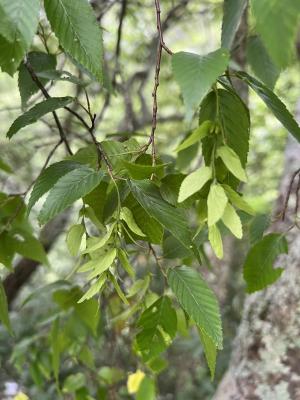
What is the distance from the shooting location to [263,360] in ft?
4.09

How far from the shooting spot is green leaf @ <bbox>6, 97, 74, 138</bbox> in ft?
2.12

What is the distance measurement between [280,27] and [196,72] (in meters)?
0.10

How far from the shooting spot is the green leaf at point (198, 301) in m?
0.53

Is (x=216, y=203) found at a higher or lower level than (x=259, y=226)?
higher

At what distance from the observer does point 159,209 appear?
20.2 inches

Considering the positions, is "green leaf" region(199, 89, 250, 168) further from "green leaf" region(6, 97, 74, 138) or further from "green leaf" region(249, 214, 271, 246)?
"green leaf" region(249, 214, 271, 246)

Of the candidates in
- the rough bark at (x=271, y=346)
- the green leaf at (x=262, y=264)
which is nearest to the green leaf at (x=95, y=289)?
the green leaf at (x=262, y=264)

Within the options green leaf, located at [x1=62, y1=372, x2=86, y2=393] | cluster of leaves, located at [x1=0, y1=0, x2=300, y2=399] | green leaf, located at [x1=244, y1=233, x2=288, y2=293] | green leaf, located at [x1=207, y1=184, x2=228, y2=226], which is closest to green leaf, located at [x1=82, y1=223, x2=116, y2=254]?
cluster of leaves, located at [x1=0, y1=0, x2=300, y2=399]

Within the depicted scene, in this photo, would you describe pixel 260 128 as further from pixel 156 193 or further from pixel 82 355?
pixel 156 193

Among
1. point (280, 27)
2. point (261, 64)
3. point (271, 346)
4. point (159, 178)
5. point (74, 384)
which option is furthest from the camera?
point (74, 384)

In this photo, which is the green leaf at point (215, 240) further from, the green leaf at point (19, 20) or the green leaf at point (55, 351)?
the green leaf at point (55, 351)

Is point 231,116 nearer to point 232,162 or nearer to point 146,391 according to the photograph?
point 232,162

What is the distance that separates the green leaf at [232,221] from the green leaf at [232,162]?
0.04 meters

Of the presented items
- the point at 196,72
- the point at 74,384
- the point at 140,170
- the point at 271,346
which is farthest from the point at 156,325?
the point at 74,384
